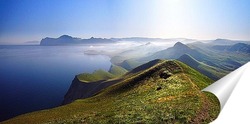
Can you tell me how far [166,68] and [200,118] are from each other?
4828 centimetres

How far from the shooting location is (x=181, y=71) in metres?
69.3

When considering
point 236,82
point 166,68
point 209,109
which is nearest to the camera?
point 236,82

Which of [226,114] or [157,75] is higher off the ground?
[226,114]

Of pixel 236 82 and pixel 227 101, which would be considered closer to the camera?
pixel 227 101

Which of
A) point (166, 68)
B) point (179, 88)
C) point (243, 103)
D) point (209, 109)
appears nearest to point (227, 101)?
point (243, 103)

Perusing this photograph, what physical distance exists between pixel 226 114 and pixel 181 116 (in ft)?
59.0

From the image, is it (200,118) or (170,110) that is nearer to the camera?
(200,118)

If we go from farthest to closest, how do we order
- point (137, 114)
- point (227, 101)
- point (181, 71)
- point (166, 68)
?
point (166, 68) < point (181, 71) < point (137, 114) < point (227, 101)

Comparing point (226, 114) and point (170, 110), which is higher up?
point (226, 114)

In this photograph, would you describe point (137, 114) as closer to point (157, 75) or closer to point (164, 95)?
point (164, 95)

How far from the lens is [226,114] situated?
11.9 metres

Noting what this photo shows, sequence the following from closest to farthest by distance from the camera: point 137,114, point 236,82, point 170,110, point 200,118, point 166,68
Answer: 1. point 236,82
2. point 200,118
3. point 170,110
4. point 137,114
5. point 166,68

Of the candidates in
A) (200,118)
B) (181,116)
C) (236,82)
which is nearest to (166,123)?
(181,116)

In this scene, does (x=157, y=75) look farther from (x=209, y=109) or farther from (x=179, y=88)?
(x=209, y=109)
